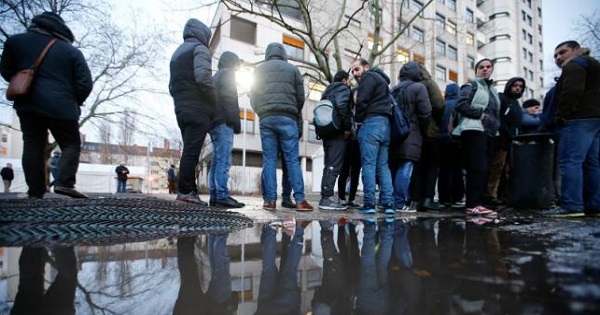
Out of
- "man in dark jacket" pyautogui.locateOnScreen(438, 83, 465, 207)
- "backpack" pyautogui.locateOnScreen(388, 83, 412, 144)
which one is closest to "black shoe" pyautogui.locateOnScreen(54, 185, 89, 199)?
"backpack" pyautogui.locateOnScreen(388, 83, 412, 144)

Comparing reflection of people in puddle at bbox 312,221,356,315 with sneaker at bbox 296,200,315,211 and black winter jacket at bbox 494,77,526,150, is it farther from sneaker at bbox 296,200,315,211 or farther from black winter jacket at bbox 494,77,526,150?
black winter jacket at bbox 494,77,526,150

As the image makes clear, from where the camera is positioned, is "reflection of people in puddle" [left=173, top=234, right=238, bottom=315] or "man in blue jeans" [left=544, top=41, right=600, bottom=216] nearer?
"reflection of people in puddle" [left=173, top=234, right=238, bottom=315]

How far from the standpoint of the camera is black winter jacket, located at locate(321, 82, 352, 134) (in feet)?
13.5

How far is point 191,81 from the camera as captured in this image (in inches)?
137

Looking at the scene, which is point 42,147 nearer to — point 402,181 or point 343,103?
point 343,103

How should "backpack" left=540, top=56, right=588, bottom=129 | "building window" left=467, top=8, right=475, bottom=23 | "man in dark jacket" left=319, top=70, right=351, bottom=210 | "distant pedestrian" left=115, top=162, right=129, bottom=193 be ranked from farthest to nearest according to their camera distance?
"building window" left=467, top=8, right=475, bottom=23 < "distant pedestrian" left=115, top=162, right=129, bottom=193 < "man in dark jacket" left=319, top=70, right=351, bottom=210 < "backpack" left=540, top=56, right=588, bottom=129

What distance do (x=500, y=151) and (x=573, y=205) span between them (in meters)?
1.60

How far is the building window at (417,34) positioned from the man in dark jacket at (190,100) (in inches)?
1201

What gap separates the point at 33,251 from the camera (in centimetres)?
134

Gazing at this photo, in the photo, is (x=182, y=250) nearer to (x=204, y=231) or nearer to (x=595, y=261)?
(x=204, y=231)

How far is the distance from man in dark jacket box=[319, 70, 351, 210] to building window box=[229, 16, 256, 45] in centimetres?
1930

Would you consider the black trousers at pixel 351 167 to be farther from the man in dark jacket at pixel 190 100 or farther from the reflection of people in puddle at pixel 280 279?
the reflection of people in puddle at pixel 280 279

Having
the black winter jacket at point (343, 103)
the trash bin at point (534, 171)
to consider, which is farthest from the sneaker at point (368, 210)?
the trash bin at point (534, 171)

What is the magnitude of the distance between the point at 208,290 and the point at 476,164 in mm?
3742
